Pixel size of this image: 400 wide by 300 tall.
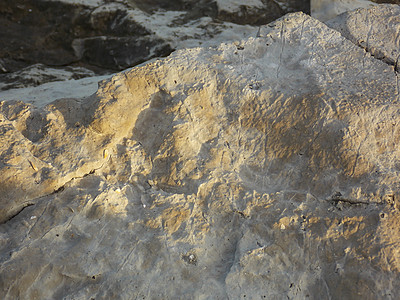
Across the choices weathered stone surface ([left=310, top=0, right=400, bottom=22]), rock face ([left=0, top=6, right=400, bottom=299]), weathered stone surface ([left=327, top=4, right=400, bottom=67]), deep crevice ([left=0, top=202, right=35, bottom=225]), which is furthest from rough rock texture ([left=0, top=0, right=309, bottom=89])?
deep crevice ([left=0, top=202, right=35, bottom=225])

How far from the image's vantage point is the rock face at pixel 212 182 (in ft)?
6.12

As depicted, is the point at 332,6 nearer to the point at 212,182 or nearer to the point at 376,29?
the point at 376,29

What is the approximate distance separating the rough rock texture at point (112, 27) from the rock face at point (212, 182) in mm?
2182

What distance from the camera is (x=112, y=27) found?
189 inches

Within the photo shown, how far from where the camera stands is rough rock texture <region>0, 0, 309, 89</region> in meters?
4.58

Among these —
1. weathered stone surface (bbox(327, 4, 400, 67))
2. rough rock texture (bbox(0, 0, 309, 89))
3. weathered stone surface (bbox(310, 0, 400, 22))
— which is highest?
weathered stone surface (bbox(327, 4, 400, 67))

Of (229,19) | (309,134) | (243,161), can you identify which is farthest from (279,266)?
(229,19)

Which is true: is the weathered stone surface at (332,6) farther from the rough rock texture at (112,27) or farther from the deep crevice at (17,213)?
the deep crevice at (17,213)

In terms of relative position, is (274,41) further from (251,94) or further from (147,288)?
(147,288)

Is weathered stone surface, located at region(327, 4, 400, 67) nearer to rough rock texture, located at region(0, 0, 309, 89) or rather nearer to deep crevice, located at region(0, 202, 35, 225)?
rough rock texture, located at region(0, 0, 309, 89)

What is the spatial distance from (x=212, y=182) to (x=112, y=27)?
10.6 feet

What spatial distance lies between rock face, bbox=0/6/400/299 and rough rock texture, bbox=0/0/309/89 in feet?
7.16

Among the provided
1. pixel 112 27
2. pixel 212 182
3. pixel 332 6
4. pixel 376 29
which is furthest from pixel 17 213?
pixel 332 6

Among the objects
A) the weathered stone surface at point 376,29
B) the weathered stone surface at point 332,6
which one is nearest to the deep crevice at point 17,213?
the weathered stone surface at point 376,29
